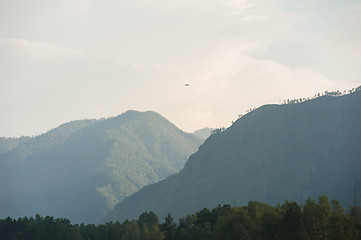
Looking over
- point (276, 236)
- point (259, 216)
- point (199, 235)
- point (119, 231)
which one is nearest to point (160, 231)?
point (119, 231)

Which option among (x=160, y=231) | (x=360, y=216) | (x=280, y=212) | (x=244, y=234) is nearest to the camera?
(x=280, y=212)

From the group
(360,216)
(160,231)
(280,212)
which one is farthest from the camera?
(160,231)

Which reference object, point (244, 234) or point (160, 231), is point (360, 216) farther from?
point (160, 231)

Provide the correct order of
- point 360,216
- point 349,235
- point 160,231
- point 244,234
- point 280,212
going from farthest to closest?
point 160,231 → point 360,216 → point 244,234 → point 280,212 → point 349,235

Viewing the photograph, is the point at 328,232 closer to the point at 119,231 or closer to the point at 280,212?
the point at 280,212

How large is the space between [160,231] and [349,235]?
95842 millimetres

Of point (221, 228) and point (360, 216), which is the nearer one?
point (221, 228)

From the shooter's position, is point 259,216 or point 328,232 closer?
point 328,232

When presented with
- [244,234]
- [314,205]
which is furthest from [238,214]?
[314,205]

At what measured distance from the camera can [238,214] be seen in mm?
124625

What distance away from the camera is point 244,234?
397 feet

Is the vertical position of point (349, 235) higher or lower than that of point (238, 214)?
lower

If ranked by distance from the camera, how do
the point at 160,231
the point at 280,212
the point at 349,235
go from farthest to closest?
the point at 160,231 → the point at 280,212 → the point at 349,235

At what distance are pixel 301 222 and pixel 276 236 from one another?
673cm
